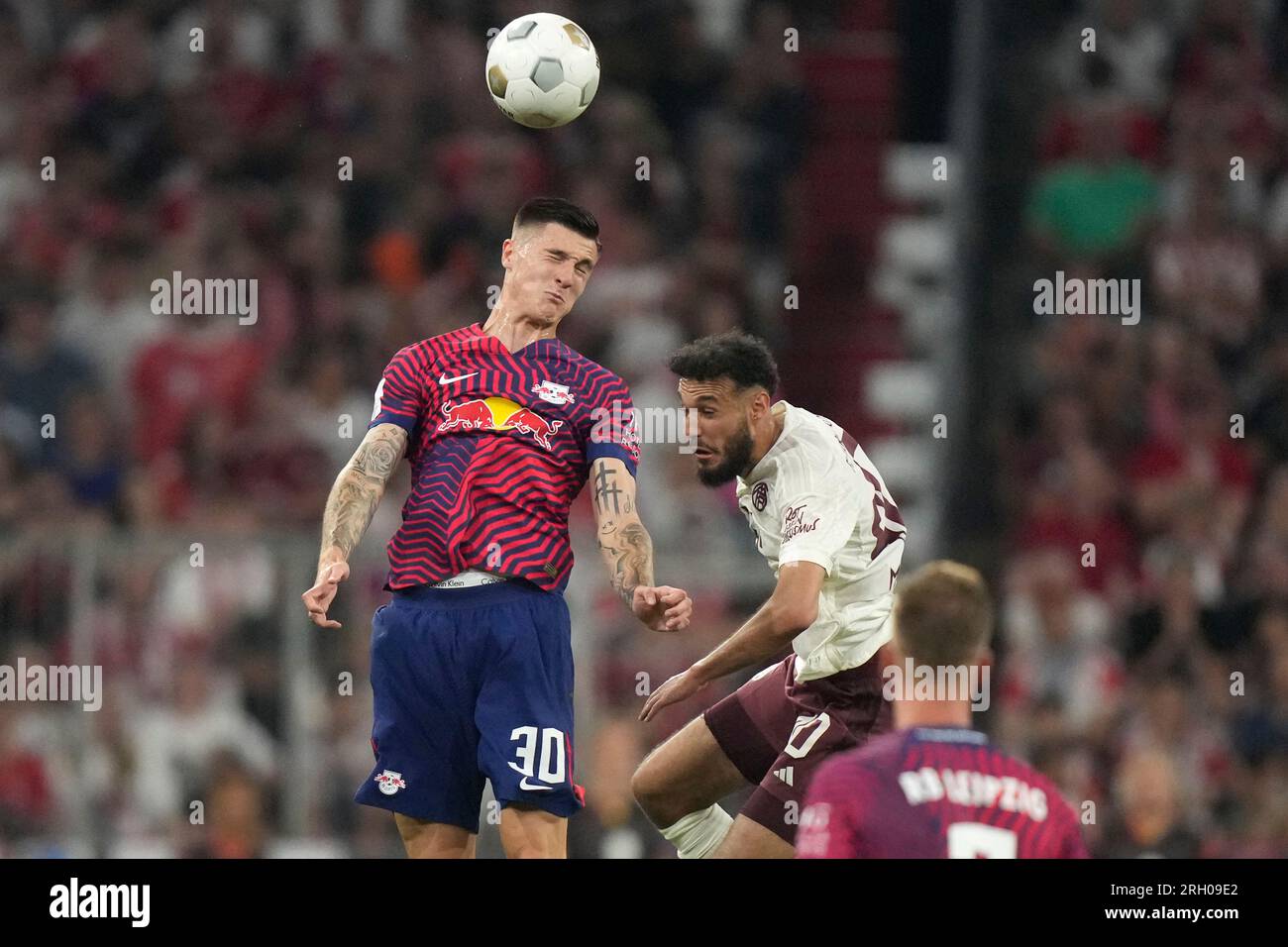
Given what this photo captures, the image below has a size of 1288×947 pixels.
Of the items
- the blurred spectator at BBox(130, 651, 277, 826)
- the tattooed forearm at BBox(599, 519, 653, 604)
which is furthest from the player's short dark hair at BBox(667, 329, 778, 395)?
the blurred spectator at BBox(130, 651, 277, 826)

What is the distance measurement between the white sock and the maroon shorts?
251mm

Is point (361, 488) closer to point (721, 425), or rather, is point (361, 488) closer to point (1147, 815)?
point (721, 425)

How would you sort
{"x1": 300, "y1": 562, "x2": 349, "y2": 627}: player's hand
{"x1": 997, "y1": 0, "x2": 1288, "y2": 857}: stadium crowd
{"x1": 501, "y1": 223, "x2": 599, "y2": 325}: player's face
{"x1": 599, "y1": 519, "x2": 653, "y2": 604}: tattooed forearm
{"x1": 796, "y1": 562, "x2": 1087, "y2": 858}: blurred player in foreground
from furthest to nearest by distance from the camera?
{"x1": 997, "y1": 0, "x2": 1288, "y2": 857}: stadium crowd
{"x1": 501, "y1": 223, "x2": 599, "y2": 325}: player's face
{"x1": 599, "y1": 519, "x2": 653, "y2": 604}: tattooed forearm
{"x1": 300, "y1": 562, "x2": 349, "y2": 627}: player's hand
{"x1": 796, "y1": 562, "x2": 1087, "y2": 858}: blurred player in foreground

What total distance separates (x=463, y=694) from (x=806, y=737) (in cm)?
119

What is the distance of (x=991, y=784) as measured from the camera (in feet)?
15.5

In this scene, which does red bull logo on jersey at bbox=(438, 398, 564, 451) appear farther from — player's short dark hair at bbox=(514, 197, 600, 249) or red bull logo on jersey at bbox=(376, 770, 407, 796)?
red bull logo on jersey at bbox=(376, 770, 407, 796)

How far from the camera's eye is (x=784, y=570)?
644cm

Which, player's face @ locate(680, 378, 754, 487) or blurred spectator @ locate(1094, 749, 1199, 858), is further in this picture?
blurred spectator @ locate(1094, 749, 1199, 858)

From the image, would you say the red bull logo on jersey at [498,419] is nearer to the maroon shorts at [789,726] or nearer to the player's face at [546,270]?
the player's face at [546,270]

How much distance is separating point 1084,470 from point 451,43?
4.66 meters

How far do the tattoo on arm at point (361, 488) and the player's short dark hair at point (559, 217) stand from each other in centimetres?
77

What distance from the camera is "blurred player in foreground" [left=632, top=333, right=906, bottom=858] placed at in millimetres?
6641

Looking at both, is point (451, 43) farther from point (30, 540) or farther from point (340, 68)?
point (30, 540)

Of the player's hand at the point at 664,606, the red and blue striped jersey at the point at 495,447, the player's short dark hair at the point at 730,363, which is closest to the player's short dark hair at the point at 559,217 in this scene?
the red and blue striped jersey at the point at 495,447
